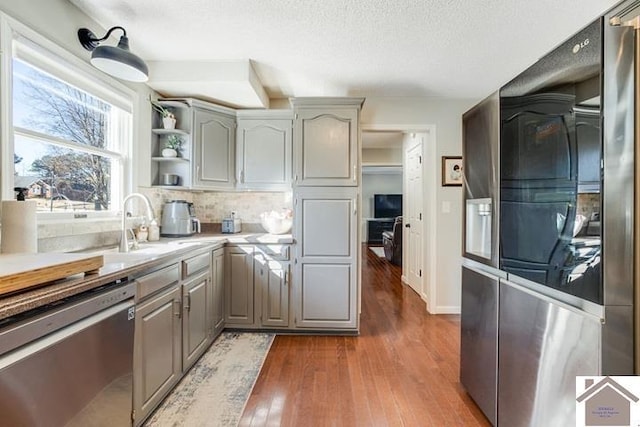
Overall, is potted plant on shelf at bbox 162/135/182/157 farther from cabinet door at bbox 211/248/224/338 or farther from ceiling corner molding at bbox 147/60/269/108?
cabinet door at bbox 211/248/224/338

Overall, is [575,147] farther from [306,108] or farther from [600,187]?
[306,108]

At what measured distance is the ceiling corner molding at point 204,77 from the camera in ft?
8.33

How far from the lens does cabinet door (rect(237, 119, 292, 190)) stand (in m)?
3.00

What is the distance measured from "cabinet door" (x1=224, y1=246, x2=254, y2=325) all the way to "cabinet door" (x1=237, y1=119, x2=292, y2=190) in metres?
0.69

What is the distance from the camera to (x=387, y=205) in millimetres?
9672

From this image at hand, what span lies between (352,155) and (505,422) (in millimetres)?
2123

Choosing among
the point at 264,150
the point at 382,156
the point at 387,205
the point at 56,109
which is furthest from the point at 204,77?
the point at 387,205

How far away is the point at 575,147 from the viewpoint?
1.06 m

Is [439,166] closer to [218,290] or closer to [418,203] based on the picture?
[418,203]

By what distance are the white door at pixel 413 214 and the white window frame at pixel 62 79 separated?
317 centimetres

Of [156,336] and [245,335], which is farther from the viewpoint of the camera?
[245,335]

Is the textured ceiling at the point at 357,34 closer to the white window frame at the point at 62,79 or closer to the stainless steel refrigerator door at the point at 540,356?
the white window frame at the point at 62,79

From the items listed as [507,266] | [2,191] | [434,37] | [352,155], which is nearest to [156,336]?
[2,191]

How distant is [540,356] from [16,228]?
7.59ft
